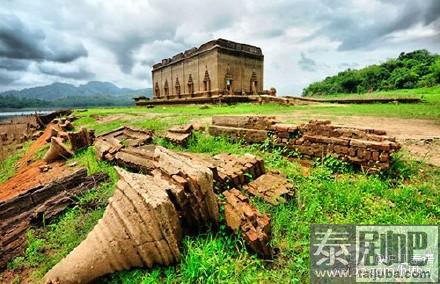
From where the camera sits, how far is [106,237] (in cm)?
257

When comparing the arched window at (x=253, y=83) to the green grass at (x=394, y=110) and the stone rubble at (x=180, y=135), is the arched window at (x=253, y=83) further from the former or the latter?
the stone rubble at (x=180, y=135)

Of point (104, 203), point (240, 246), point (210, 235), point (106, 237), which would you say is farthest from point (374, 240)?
point (104, 203)

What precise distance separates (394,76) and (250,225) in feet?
145

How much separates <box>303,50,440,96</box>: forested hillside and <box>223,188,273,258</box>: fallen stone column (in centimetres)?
3543

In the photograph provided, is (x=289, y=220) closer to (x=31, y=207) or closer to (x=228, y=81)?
(x=31, y=207)

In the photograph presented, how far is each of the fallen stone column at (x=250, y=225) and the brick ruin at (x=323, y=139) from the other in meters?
2.12

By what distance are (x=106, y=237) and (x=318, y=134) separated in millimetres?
3730

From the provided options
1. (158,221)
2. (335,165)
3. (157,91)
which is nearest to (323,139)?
(335,165)

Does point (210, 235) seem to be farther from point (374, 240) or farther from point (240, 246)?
point (374, 240)

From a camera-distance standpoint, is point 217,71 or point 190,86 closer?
point 217,71

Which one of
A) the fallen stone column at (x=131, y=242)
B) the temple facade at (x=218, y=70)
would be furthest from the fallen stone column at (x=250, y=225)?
the temple facade at (x=218, y=70)

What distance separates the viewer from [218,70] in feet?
74.9

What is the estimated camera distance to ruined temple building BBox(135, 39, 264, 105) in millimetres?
23141

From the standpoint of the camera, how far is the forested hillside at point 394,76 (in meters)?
32.3
